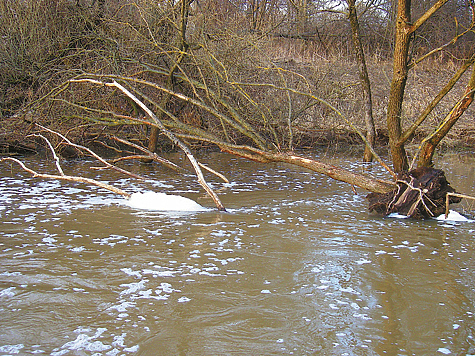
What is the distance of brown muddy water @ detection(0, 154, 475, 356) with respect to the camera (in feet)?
10.4

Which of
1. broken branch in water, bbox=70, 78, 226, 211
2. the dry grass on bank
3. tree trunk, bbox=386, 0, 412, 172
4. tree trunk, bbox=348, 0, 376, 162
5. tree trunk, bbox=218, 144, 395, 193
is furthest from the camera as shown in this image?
tree trunk, bbox=348, 0, 376, 162

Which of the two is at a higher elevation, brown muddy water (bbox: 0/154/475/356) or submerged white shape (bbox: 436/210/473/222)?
submerged white shape (bbox: 436/210/473/222)

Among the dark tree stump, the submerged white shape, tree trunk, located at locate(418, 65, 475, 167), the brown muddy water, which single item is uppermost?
tree trunk, located at locate(418, 65, 475, 167)

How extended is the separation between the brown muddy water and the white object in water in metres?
0.23

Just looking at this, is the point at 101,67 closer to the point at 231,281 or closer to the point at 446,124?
the point at 446,124

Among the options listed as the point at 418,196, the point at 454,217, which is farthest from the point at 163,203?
the point at 454,217

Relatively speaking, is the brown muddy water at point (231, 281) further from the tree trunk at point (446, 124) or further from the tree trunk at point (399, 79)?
the tree trunk at point (399, 79)

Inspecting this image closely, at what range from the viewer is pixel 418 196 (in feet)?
22.2

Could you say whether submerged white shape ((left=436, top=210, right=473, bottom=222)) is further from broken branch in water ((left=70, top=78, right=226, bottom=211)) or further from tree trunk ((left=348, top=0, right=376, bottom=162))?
tree trunk ((left=348, top=0, right=376, bottom=162))

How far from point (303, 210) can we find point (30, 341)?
4.60 metres

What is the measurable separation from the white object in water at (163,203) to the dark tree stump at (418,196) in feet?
8.79

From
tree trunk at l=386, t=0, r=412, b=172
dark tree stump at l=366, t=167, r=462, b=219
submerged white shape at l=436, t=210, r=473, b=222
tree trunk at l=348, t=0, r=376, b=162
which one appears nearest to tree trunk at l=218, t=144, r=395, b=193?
dark tree stump at l=366, t=167, r=462, b=219

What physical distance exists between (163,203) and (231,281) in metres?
3.12

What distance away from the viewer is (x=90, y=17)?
36.6 ft
